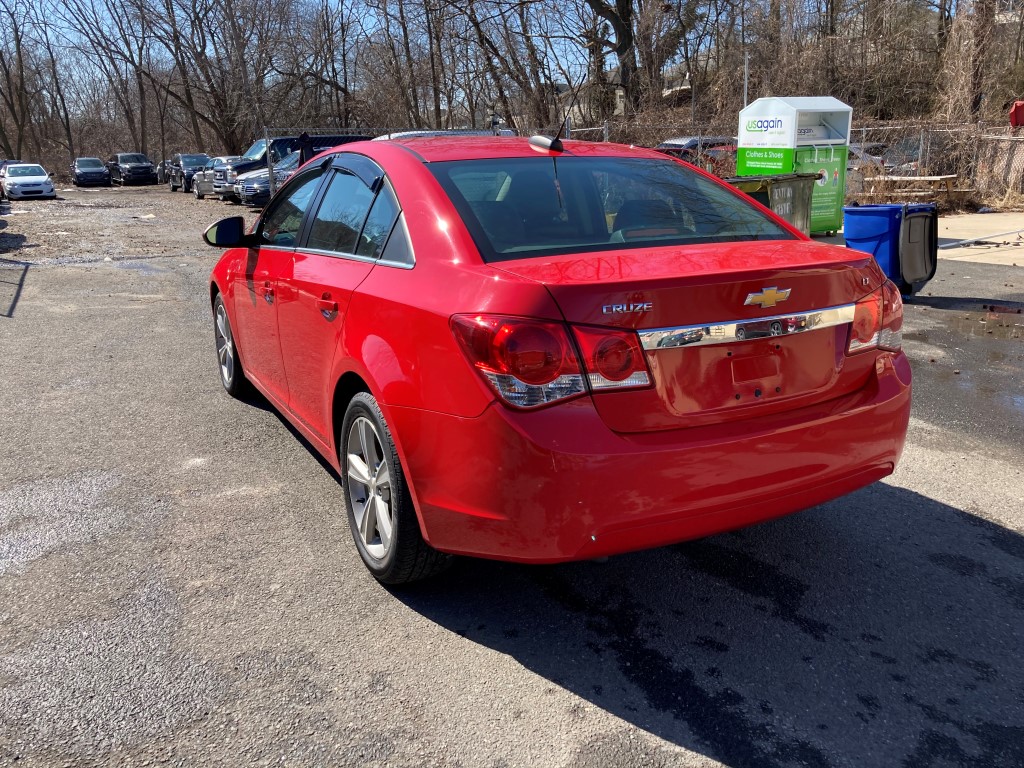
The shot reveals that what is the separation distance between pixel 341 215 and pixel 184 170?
3590 cm

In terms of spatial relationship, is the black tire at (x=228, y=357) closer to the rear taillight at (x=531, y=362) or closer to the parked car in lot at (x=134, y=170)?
the rear taillight at (x=531, y=362)

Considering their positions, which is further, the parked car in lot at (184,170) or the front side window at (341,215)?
the parked car in lot at (184,170)

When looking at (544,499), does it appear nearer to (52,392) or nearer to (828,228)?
(52,392)

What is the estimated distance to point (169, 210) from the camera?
2603 cm

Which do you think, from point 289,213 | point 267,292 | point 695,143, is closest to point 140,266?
point 289,213

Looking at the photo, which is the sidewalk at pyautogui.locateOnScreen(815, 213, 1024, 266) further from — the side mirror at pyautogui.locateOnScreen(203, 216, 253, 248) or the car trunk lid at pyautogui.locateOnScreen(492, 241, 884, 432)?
the car trunk lid at pyautogui.locateOnScreen(492, 241, 884, 432)

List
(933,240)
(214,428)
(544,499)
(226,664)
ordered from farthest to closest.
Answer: (933,240), (214,428), (226,664), (544,499)

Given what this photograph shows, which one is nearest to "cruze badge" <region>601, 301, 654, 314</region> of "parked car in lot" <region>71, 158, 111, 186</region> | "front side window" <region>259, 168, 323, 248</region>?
"front side window" <region>259, 168, 323, 248</region>

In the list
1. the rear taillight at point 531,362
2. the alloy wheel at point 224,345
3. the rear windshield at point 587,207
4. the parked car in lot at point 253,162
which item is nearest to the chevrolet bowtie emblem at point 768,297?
the rear windshield at point 587,207

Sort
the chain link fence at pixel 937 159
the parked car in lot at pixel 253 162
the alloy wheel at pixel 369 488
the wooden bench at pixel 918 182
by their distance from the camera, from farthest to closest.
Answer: the parked car in lot at pixel 253 162 → the chain link fence at pixel 937 159 → the wooden bench at pixel 918 182 → the alloy wheel at pixel 369 488

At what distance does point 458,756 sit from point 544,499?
2.49 feet

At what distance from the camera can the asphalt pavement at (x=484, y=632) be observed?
2443 mm

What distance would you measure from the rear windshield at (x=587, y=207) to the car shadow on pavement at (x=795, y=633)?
4.28 ft

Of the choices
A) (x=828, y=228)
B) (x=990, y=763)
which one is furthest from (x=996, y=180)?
(x=990, y=763)
